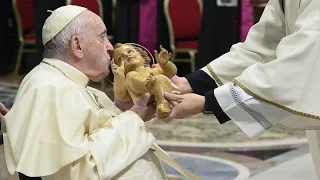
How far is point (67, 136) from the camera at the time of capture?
2.44 m

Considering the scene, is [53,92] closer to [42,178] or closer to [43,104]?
[43,104]

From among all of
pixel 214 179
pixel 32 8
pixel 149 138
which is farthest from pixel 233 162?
pixel 32 8

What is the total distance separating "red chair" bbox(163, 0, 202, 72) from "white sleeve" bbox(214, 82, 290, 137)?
18.6 ft

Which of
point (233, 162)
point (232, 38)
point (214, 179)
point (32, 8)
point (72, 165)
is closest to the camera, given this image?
point (72, 165)

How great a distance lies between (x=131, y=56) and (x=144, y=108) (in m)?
0.20

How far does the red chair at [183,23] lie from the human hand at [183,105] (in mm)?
5640

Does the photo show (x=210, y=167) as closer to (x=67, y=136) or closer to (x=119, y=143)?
(x=119, y=143)

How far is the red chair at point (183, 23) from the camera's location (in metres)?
8.19

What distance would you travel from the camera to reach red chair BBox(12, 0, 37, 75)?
912cm

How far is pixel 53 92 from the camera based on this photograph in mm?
2508

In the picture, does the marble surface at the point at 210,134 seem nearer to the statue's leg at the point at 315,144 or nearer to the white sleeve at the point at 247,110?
the statue's leg at the point at 315,144

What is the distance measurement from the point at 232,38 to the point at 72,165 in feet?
18.6

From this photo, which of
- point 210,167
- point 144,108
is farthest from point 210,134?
point 144,108

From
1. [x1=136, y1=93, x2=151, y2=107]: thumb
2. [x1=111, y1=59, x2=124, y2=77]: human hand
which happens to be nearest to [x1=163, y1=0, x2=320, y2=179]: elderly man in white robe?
[x1=136, y1=93, x2=151, y2=107]: thumb
